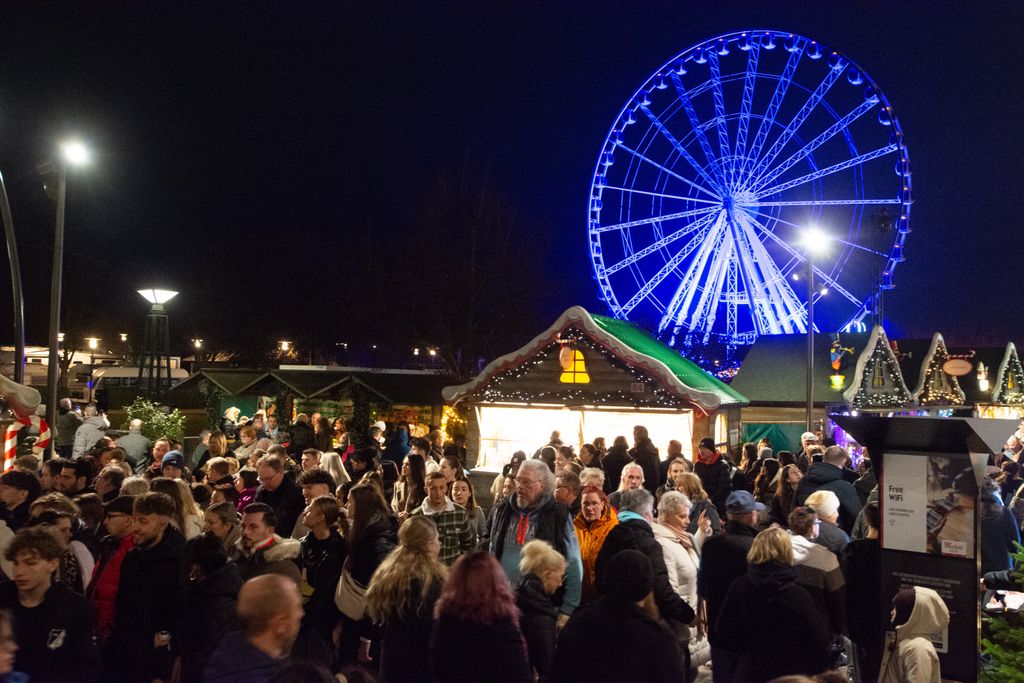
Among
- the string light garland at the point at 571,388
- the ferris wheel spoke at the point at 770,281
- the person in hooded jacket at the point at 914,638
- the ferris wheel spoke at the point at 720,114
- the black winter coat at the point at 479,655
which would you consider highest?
the ferris wheel spoke at the point at 720,114

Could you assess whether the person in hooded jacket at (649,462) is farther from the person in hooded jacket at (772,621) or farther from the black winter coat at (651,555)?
the person in hooded jacket at (772,621)

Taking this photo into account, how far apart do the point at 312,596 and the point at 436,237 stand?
34136mm

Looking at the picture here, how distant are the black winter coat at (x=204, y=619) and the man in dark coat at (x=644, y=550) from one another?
2.18m

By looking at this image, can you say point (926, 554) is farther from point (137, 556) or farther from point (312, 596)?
point (137, 556)

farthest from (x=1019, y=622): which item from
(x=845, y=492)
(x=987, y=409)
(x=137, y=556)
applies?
(x=987, y=409)

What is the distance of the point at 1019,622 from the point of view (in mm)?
6410

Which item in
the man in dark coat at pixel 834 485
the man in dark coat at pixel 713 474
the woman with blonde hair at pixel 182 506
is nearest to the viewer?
the woman with blonde hair at pixel 182 506

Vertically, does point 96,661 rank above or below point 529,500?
below

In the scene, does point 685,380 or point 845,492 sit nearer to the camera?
point 845,492

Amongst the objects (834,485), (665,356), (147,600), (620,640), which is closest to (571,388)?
(665,356)

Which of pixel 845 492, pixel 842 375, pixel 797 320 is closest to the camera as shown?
pixel 845 492

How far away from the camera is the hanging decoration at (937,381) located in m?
31.0

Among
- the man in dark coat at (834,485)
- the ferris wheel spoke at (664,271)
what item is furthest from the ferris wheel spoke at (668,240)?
the man in dark coat at (834,485)

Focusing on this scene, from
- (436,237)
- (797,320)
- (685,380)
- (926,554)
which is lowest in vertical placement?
(926,554)
